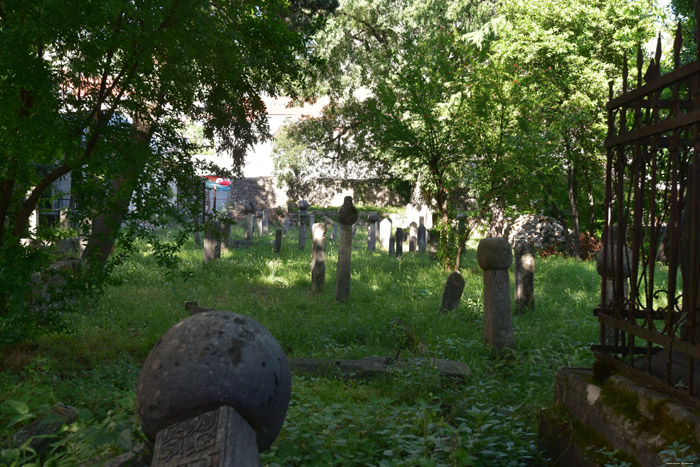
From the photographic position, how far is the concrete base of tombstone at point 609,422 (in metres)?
2.75

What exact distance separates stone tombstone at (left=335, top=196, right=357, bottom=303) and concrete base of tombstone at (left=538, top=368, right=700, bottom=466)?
5929 millimetres

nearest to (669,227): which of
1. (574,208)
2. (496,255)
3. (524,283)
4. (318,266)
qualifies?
(496,255)

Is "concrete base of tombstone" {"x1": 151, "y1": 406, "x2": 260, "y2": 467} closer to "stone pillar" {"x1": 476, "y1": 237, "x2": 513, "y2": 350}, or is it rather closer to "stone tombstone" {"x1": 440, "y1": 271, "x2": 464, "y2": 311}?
"stone pillar" {"x1": 476, "y1": 237, "x2": 513, "y2": 350}

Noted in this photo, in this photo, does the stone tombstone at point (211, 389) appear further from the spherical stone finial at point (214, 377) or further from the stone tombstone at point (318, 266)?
the stone tombstone at point (318, 266)

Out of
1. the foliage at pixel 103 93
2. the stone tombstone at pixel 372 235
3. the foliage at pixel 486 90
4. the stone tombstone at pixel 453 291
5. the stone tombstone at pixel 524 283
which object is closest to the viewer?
the foliage at pixel 103 93

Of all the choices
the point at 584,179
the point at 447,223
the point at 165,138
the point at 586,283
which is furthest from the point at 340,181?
the point at 165,138

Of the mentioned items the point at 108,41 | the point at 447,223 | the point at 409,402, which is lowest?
the point at 409,402

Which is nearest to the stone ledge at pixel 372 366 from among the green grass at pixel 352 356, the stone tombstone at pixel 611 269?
the green grass at pixel 352 356

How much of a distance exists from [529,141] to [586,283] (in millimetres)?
3449

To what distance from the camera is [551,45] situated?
16234 millimetres

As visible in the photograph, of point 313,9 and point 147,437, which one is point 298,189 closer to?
point 313,9

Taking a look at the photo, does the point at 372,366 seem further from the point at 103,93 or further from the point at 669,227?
the point at 103,93

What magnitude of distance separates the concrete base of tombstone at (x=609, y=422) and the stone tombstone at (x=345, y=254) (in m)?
5.93

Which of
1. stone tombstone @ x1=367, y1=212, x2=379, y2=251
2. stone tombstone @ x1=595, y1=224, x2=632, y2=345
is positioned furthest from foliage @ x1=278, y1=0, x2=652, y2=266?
stone tombstone @ x1=595, y1=224, x2=632, y2=345
